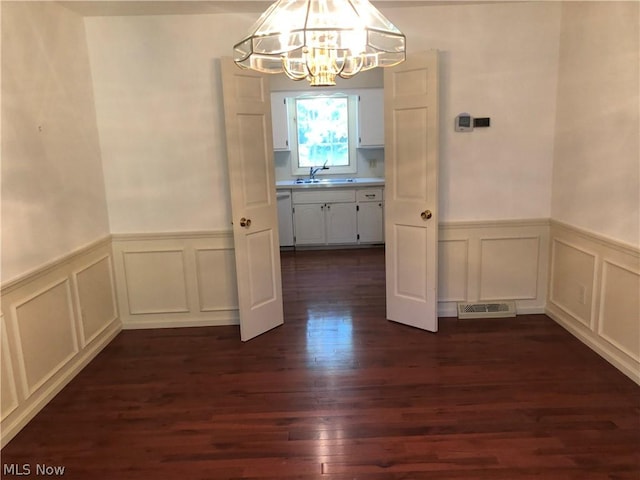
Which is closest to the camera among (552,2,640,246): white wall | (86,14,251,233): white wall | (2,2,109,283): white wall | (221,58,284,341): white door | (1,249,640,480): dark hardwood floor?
(1,249,640,480): dark hardwood floor

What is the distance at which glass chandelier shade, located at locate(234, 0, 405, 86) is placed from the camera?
1522 millimetres

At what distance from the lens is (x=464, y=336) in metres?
3.62

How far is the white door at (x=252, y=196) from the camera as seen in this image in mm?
3385

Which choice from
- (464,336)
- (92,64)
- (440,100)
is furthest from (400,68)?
(92,64)

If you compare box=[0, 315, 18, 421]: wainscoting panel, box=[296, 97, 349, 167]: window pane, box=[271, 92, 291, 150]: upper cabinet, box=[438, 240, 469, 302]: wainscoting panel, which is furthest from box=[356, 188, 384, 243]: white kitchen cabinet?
box=[0, 315, 18, 421]: wainscoting panel

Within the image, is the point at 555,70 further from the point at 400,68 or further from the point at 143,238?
the point at 143,238

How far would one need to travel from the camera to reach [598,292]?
126 inches

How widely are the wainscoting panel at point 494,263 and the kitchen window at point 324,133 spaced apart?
3.39m

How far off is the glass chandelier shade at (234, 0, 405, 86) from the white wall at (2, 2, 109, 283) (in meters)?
1.64

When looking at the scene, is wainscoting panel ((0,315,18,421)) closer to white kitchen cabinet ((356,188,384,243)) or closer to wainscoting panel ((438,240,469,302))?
wainscoting panel ((438,240,469,302))

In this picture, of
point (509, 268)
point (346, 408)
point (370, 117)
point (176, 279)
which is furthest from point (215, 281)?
point (370, 117)

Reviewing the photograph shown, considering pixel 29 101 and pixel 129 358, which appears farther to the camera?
pixel 129 358

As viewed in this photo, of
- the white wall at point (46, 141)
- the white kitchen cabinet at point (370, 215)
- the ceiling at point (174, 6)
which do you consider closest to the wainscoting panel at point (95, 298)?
the white wall at point (46, 141)

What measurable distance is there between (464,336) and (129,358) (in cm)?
250
